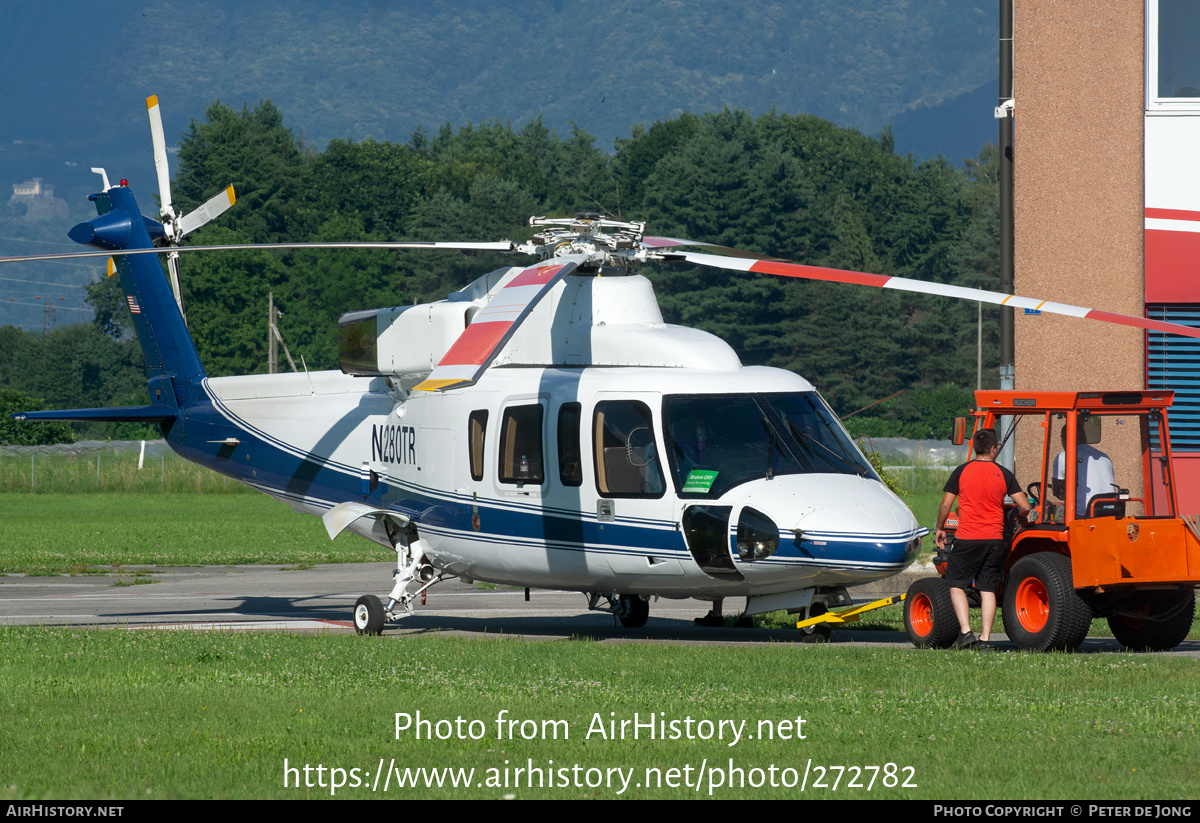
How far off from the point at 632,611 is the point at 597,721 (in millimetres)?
6882

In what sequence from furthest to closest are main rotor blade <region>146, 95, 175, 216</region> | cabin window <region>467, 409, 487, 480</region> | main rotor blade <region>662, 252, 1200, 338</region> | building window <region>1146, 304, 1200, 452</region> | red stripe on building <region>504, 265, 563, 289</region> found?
building window <region>1146, 304, 1200, 452</region> < main rotor blade <region>146, 95, 175, 216</region> < cabin window <region>467, 409, 487, 480</region> < red stripe on building <region>504, 265, 563, 289</region> < main rotor blade <region>662, 252, 1200, 338</region>

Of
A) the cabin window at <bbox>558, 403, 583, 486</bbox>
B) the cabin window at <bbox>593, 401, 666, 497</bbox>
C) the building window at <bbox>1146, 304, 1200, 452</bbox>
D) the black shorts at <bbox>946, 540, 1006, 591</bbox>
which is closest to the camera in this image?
the black shorts at <bbox>946, 540, 1006, 591</bbox>

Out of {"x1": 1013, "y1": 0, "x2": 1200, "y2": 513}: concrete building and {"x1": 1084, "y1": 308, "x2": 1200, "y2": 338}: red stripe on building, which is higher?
{"x1": 1013, "y1": 0, "x2": 1200, "y2": 513}: concrete building

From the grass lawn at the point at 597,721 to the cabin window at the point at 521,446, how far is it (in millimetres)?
2081

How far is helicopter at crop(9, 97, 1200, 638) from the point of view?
12.4 meters

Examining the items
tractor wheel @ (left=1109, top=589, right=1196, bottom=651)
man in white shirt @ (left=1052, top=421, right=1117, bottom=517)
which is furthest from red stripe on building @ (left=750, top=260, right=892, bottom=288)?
tractor wheel @ (left=1109, top=589, right=1196, bottom=651)

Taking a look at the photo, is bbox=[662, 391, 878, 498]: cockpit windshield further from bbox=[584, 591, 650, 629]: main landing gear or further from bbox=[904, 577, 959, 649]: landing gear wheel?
bbox=[584, 591, 650, 629]: main landing gear

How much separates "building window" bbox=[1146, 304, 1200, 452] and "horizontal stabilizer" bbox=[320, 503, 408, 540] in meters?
11.2

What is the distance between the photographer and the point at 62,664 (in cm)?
1148

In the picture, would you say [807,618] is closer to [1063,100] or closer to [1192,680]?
[1192,680]

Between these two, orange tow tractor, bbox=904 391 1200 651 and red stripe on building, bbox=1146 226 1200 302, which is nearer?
orange tow tractor, bbox=904 391 1200 651

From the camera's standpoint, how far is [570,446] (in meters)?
13.7

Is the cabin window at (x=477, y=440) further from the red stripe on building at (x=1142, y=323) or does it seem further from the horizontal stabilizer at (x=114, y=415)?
the red stripe on building at (x=1142, y=323)

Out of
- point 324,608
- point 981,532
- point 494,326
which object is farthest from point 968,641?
point 324,608
